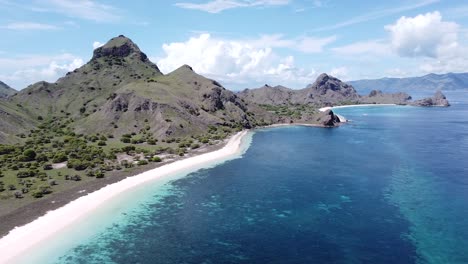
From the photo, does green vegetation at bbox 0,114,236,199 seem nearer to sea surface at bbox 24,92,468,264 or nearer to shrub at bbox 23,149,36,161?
shrub at bbox 23,149,36,161

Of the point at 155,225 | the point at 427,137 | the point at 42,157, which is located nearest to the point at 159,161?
the point at 42,157

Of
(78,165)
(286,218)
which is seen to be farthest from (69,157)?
(286,218)

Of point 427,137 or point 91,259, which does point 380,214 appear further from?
point 427,137

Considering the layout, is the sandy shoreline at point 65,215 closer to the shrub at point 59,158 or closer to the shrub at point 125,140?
the shrub at point 59,158

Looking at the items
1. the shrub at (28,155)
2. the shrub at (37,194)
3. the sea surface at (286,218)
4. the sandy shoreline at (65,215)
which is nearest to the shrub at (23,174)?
the shrub at (37,194)

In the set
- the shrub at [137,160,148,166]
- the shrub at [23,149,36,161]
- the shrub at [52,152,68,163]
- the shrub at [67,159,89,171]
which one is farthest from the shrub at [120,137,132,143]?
the shrub at [67,159,89,171]

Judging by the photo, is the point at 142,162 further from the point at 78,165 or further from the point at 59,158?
the point at 59,158
